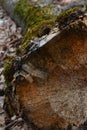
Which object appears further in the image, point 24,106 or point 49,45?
point 24,106

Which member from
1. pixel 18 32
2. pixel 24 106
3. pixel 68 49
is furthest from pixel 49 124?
pixel 18 32

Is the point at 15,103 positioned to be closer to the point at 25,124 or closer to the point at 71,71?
the point at 25,124

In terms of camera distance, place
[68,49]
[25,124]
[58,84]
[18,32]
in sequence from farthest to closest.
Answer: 1. [18,32]
2. [25,124]
3. [58,84]
4. [68,49]

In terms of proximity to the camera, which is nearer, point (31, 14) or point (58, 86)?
point (58, 86)

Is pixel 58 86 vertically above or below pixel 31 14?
below

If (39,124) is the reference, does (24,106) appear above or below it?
above

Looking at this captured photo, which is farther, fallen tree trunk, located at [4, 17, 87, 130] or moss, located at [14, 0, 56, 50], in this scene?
moss, located at [14, 0, 56, 50]

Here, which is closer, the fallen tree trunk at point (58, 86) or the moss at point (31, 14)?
the fallen tree trunk at point (58, 86)

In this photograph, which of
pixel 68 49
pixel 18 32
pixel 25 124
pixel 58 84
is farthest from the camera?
pixel 18 32

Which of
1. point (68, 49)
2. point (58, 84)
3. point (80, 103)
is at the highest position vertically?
point (68, 49)
